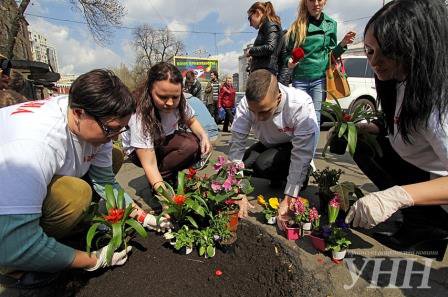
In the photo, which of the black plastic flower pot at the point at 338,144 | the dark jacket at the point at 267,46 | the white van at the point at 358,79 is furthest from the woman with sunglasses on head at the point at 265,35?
the white van at the point at 358,79

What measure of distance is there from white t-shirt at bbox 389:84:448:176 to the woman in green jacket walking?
1586 mm

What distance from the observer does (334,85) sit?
3510 mm

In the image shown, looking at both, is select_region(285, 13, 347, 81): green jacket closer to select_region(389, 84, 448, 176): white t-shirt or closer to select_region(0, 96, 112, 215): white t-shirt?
select_region(389, 84, 448, 176): white t-shirt

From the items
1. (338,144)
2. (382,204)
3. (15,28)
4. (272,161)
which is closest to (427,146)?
(382,204)

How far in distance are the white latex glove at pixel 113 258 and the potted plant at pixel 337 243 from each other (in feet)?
4.27

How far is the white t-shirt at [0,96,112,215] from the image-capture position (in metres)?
1.35

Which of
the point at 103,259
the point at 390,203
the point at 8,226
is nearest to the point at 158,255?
the point at 103,259

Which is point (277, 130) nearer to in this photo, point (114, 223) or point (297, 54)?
point (297, 54)

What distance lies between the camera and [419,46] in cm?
146

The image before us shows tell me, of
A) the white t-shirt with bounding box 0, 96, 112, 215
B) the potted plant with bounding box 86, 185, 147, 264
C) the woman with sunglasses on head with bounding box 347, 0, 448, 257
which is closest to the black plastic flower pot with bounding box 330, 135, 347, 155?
the woman with sunglasses on head with bounding box 347, 0, 448, 257

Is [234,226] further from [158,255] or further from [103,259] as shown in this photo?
[103,259]

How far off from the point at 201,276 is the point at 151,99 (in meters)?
1.43

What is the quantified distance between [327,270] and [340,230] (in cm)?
26

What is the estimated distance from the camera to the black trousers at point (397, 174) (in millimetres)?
1986
